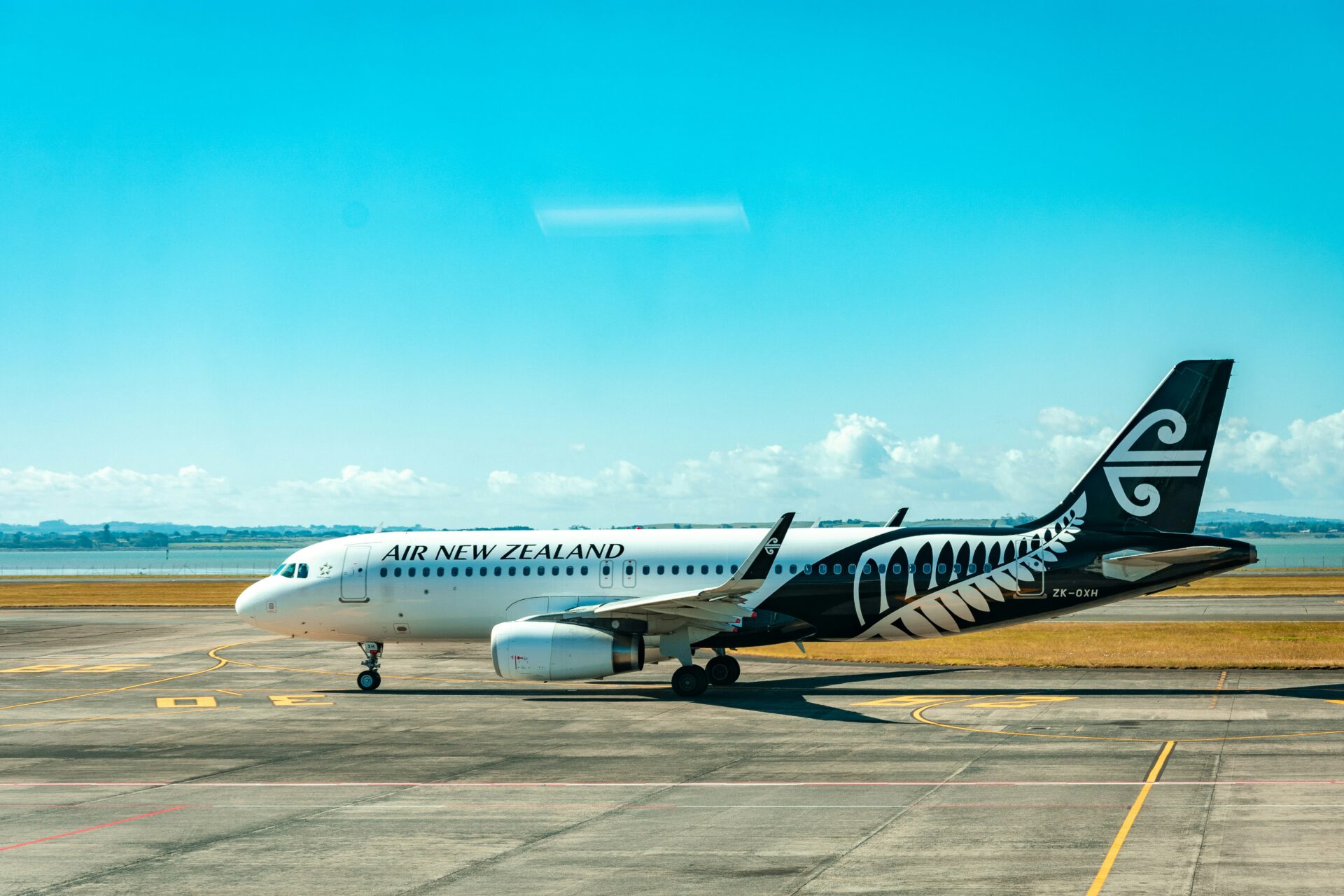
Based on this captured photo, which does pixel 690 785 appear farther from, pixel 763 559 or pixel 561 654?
pixel 561 654

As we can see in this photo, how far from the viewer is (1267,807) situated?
16531mm

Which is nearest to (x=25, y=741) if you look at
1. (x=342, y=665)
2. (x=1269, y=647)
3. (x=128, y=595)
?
(x=342, y=665)

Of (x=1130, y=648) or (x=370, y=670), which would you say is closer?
(x=370, y=670)

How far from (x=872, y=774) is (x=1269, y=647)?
2421 cm

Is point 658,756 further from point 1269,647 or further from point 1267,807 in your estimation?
point 1269,647

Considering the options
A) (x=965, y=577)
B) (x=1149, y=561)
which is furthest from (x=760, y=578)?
(x=1149, y=561)

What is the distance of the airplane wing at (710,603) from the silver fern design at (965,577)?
11.8 feet

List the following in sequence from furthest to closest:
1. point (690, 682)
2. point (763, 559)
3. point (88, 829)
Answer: point (690, 682), point (763, 559), point (88, 829)

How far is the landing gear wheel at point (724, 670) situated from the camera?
32.2m

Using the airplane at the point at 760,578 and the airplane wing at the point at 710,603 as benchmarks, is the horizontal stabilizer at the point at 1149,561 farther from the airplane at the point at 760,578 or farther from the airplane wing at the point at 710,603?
the airplane wing at the point at 710,603

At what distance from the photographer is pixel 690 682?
30.3 meters

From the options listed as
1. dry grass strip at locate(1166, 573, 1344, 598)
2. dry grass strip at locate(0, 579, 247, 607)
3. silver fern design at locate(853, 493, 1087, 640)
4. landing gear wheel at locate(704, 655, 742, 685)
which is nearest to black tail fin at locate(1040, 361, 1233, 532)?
silver fern design at locate(853, 493, 1087, 640)

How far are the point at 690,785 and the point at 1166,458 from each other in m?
17.8

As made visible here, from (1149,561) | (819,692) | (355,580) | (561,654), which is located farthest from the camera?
(355,580)
